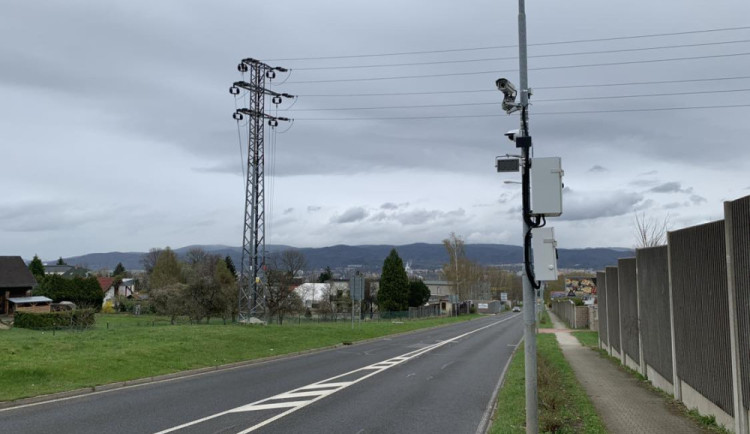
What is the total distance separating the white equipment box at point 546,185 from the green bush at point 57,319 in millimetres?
40169

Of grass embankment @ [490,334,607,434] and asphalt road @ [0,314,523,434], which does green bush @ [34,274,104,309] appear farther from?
grass embankment @ [490,334,607,434]

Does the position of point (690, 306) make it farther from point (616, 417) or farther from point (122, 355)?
point (122, 355)

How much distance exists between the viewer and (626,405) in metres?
12.7

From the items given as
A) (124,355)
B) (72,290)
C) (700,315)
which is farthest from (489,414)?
(72,290)

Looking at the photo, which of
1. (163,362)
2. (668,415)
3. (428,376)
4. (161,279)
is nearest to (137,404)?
(163,362)

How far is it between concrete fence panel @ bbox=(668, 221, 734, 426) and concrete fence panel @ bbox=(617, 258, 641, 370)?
557 cm

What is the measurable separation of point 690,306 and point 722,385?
7.60ft

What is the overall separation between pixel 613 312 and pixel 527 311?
16712mm

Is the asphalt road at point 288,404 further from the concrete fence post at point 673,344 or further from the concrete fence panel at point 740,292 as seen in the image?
the concrete fence panel at point 740,292

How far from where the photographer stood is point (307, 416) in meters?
11.7

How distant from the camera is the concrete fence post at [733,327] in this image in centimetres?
847

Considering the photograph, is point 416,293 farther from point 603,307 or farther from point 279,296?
point 603,307

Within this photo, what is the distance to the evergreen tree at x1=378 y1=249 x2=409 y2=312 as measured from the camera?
288ft

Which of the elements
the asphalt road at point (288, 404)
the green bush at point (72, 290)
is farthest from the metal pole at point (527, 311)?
the green bush at point (72, 290)
